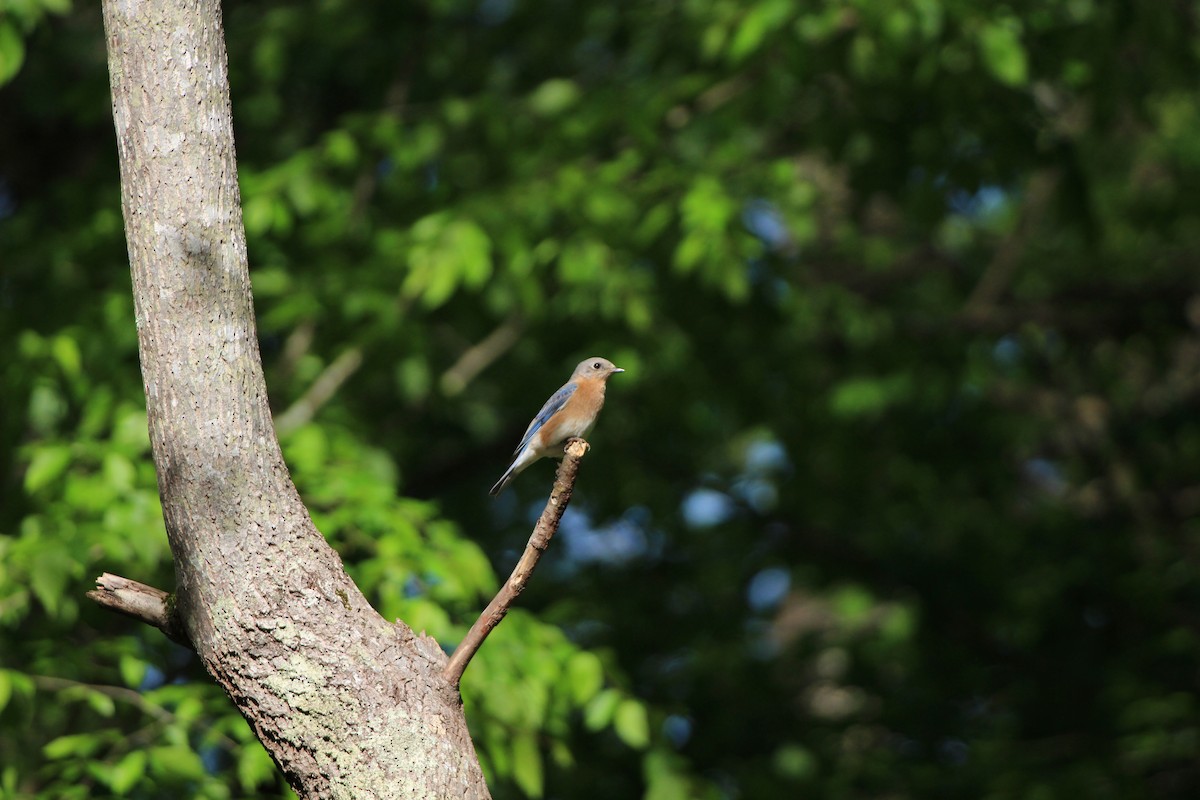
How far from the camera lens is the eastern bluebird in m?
4.89

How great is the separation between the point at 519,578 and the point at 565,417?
74.7 inches

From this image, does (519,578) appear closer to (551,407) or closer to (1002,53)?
(551,407)

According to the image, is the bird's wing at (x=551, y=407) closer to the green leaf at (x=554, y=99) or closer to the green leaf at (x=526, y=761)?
the green leaf at (x=526, y=761)

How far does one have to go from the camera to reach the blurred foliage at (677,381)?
491 centimetres

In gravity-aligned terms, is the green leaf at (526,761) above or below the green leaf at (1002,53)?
below

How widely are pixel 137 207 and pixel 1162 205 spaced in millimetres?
7664

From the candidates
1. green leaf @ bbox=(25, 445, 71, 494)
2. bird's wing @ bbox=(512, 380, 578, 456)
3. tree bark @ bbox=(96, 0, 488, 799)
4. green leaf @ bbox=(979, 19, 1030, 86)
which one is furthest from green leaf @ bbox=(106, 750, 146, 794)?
green leaf @ bbox=(979, 19, 1030, 86)

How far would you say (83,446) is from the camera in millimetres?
4816

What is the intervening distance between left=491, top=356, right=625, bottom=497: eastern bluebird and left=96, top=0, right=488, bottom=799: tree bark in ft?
6.46

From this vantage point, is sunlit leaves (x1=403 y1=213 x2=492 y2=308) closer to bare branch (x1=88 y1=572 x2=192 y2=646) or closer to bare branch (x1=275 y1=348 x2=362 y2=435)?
bare branch (x1=275 y1=348 x2=362 y2=435)

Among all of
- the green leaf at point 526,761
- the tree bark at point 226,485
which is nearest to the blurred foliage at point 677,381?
the green leaf at point 526,761

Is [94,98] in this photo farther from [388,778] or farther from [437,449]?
[388,778]

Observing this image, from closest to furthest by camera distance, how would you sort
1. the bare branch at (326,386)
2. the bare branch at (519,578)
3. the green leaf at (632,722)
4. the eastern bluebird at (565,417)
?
the bare branch at (519,578)
the green leaf at (632,722)
the eastern bluebird at (565,417)
the bare branch at (326,386)

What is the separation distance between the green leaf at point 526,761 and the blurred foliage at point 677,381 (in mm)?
12
